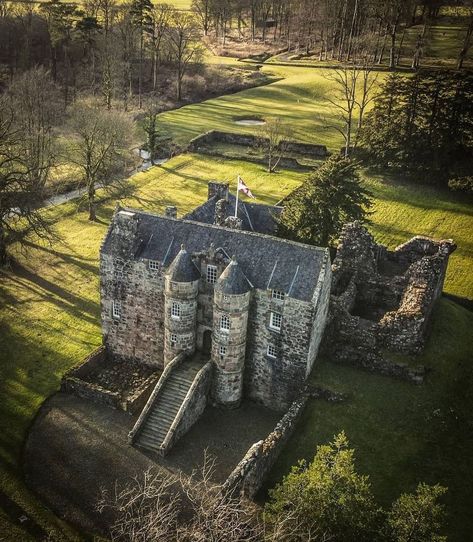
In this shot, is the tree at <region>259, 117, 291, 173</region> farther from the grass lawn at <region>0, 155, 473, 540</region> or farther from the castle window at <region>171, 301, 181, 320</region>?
the castle window at <region>171, 301, 181, 320</region>

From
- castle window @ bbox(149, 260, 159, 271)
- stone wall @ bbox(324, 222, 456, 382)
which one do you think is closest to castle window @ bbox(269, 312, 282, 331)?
stone wall @ bbox(324, 222, 456, 382)

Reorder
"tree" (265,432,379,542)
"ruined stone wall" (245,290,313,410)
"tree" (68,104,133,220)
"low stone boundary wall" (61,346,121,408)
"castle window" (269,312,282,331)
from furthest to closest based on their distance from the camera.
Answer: "tree" (68,104,133,220) → "low stone boundary wall" (61,346,121,408) → "castle window" (269,312,282,331) → "ruined stone wall" (245,290,313,410) → "tree" (265,432,379,542)

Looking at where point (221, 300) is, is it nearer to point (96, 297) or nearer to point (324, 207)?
point (324, 207)

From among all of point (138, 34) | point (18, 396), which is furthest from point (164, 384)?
point (138, 34)

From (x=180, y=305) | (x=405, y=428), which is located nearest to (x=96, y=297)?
(x=180, y=305)

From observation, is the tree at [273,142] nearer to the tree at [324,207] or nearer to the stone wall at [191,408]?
the tree at [324,207]

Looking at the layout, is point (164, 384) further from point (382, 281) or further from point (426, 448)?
point (382, 281)
